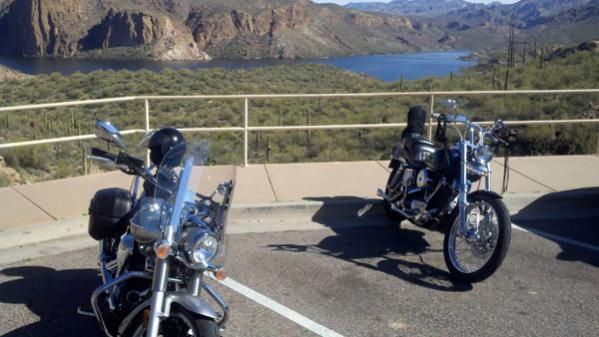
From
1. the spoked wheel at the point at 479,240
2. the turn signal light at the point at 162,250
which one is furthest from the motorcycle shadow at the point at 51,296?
the spoked wheel at the point at 479,240

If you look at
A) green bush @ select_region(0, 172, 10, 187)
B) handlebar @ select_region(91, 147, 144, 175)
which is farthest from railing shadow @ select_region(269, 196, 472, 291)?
green bush @ select_region(0, 172, 10, 187)

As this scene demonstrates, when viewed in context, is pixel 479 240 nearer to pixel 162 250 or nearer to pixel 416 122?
pixel 416 122

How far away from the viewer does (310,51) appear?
96.1m

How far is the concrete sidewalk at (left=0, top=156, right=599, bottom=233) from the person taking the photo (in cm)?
788

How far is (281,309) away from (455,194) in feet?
7.03

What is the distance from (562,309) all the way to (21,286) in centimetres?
436

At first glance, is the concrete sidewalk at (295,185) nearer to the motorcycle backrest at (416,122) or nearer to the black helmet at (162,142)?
the motorcycle backrest at (416,122)

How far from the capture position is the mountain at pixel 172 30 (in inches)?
3120

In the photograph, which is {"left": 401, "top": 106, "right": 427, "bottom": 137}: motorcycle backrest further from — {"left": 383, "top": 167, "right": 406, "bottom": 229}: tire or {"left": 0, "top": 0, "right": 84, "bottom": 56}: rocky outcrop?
{"left": 0, "top": 0, "right": 84, "bottom": 56}: rocky outcrop

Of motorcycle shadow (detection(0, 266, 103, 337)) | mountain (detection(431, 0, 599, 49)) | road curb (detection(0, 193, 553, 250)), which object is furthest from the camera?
mountain (detection(431, 0, 599, 49))

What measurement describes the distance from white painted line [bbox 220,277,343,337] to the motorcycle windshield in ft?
4.65

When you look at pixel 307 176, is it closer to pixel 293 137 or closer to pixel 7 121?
pixel 293 137

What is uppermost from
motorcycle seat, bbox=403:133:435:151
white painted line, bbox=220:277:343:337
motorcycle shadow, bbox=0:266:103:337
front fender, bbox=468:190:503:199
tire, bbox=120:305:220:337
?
motorcycle seat, bbox=403:133:435:151

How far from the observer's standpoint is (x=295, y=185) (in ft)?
30.1
